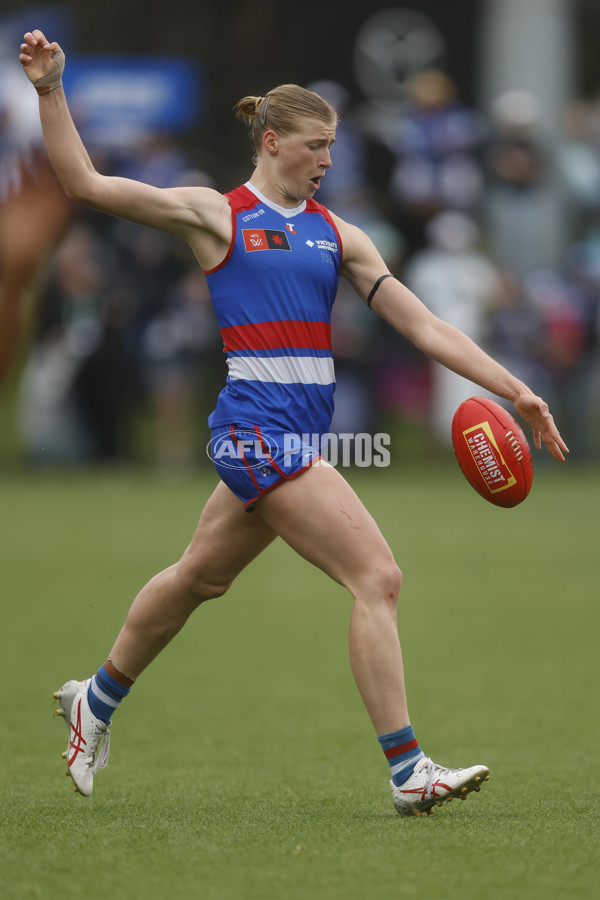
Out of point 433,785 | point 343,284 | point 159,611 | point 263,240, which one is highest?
point 263,240

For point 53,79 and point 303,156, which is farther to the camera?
point 303,156

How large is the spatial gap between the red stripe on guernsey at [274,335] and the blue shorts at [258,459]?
0.28 meters

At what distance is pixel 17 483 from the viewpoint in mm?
14938

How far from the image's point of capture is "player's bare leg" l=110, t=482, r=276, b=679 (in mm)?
4688

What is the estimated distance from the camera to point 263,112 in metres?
4.68

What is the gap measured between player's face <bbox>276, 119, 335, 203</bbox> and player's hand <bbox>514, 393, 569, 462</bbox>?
0.99 metres

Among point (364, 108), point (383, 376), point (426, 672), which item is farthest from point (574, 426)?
point (426, 672)

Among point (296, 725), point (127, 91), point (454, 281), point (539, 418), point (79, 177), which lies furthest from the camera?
point (127, 91)

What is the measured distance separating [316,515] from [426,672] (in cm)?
304

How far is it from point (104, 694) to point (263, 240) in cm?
169

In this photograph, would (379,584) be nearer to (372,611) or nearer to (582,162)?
(372,611)

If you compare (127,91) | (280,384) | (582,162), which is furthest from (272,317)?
(127,91)

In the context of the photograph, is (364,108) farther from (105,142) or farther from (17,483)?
(17,483)

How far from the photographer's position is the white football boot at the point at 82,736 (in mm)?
4746
